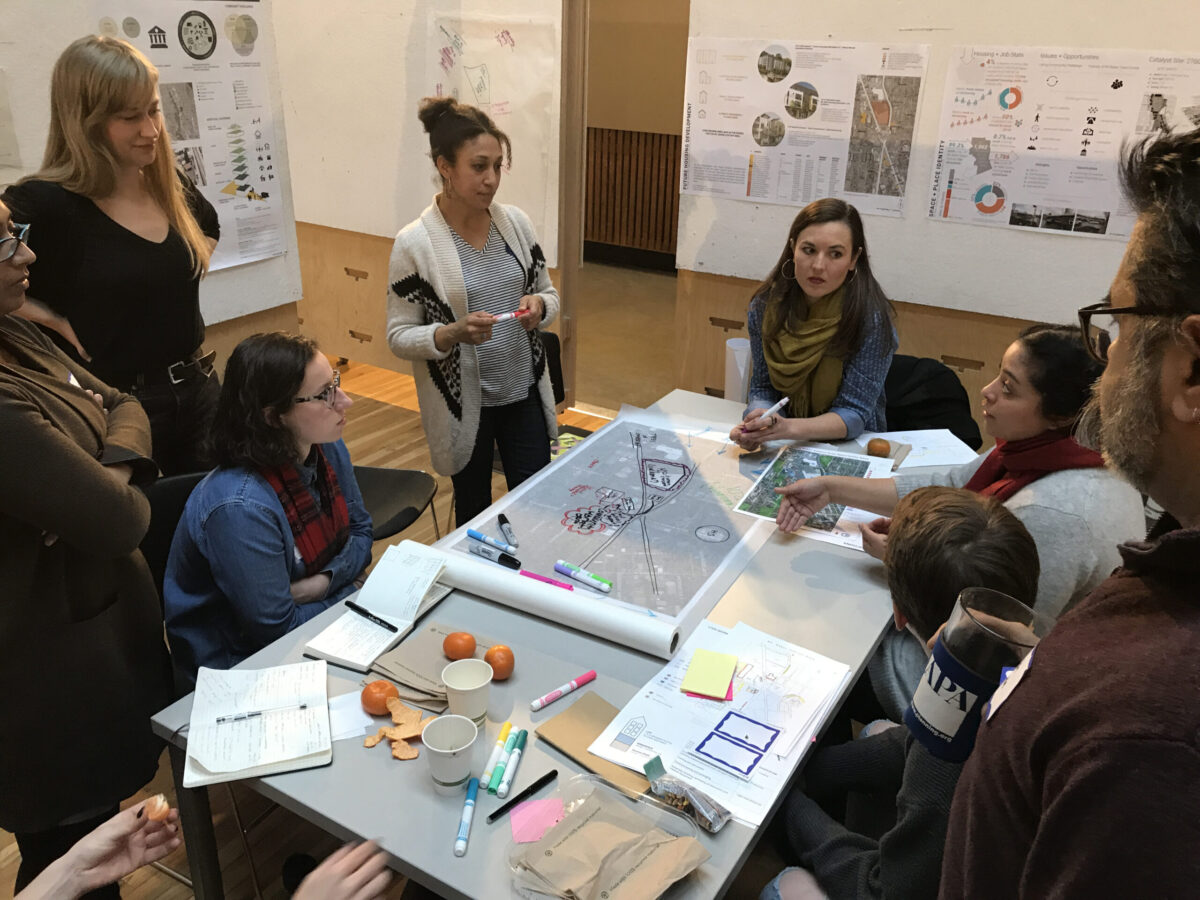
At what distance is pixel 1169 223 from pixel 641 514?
140cm

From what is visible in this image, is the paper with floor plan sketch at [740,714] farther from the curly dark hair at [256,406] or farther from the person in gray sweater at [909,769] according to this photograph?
the curly dark hair at [256,406]

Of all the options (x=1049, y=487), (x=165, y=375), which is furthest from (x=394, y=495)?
(x=1049, y=487)

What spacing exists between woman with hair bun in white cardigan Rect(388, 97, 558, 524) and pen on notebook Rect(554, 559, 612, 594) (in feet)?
2.88

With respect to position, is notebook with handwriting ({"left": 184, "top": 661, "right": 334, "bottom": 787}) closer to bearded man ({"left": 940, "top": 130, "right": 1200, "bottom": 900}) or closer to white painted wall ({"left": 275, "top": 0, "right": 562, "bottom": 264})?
bearded man ({"left": 940, "top": 130, "right": 1200, "bottom": 900})

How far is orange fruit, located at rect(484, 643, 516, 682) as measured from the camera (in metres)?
1.45

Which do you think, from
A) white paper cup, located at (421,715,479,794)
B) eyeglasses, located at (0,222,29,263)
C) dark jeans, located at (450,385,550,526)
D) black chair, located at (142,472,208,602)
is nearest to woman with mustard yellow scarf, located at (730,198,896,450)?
dark jeans, located at (450,385,550,526)

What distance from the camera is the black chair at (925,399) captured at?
107 inches

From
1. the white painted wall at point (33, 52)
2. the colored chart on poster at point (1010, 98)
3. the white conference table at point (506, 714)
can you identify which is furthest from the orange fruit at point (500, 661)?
the colored chart on poster at point (1010, 98)

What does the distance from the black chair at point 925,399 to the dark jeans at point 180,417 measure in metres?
2.09

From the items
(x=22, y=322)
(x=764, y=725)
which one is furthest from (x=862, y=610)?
(x=22, y=322)

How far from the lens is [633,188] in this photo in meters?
7.15

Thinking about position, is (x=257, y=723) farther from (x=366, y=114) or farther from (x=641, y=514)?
(x=366, y=114)

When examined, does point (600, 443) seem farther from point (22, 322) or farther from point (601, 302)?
point (601, 302)

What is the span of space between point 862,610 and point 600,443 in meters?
0.93
